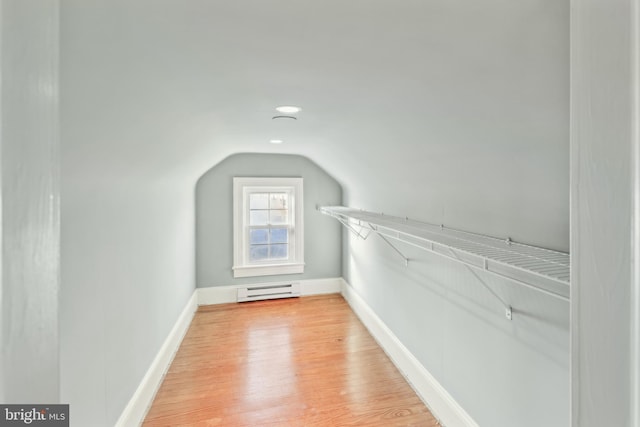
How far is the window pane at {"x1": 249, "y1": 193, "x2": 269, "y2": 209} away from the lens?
3935mm

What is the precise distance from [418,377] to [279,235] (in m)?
2.44

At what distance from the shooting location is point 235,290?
3.84m

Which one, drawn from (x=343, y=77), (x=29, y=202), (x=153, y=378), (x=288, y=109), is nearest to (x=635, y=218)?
(x=29, y=202)

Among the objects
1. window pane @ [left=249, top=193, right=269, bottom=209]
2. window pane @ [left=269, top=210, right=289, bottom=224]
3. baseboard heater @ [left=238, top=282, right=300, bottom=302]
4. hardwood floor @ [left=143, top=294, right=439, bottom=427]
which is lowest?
hardwood floor @ [left=143, top=294, right=439, bottom=427]

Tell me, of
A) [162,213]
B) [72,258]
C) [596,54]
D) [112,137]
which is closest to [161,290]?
[162,213]

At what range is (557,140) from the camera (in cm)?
103

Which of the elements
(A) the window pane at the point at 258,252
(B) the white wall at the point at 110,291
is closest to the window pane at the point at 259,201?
(A) the window pane at the point at 258,252

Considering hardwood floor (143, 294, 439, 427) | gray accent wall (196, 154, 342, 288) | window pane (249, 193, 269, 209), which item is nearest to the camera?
hardwood floor (143, 294, 439, 427)

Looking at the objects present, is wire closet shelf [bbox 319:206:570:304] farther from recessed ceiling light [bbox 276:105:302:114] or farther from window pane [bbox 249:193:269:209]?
window pane [bbox 249:193:269:209]

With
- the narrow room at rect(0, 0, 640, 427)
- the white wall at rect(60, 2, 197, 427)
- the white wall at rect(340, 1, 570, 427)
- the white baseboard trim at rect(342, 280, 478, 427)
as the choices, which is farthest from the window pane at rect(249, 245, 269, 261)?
the white wall at rect(340, 1, 570, 427)

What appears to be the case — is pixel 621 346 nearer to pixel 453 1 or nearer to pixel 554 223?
pixel 453 1

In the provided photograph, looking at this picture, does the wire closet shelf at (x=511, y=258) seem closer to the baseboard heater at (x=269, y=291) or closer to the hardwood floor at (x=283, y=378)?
the hardwood floor at (x=283, y=378)

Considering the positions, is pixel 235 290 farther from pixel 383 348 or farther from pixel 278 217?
pixel 383 348

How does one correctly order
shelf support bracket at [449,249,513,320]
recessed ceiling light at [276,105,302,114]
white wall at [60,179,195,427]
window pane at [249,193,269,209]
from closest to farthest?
white wall at [60,179,195,427] < shelf support bracket at [449,249,513,320] < recessed ceiling light at [276,105,302,114] < window pane at [249,193,269,209]
